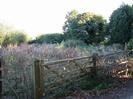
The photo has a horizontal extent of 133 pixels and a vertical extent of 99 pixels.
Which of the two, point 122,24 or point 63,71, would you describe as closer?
point 63,71

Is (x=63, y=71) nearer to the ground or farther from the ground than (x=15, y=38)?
nearer to the ground

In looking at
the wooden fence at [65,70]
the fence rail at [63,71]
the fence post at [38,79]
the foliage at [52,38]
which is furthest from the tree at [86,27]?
the fence post at [38,79]

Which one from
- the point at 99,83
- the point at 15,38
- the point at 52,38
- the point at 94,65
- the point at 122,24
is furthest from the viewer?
the point at 15,38

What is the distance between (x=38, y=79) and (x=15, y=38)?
18.2 meters

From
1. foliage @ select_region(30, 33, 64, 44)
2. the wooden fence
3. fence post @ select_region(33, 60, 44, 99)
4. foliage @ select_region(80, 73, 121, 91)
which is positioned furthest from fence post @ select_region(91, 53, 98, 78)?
foliage @ select_region(30, 33, 64, 44)

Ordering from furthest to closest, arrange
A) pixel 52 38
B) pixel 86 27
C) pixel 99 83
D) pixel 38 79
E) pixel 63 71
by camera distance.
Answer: pixel 52 38 → pixel 86 27 → pixel 99 83 → pixel 63 71 → pixel 38 79

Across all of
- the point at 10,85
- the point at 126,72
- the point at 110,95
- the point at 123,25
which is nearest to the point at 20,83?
the point at 10,85

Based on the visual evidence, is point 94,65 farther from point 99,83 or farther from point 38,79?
point 38,79

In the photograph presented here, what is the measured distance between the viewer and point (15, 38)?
2894 cm

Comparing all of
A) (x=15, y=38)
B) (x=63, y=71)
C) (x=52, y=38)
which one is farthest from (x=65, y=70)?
(x=15, y=38)

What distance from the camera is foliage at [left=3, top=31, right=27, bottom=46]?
92.2 ft

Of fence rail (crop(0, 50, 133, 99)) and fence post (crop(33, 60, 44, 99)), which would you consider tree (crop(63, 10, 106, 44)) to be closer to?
fence rail (crop(0, 50, 133, 99))

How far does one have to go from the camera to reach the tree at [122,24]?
24078 mm

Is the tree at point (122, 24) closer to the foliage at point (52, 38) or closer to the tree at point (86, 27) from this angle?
the tree at point (86, 27)
